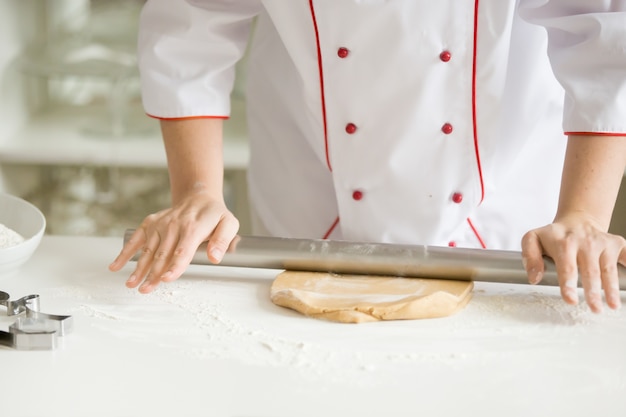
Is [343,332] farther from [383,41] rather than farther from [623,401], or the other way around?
[383,41]

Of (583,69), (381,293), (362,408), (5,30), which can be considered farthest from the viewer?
(5,30)

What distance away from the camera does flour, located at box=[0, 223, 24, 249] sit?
1118 millimetres

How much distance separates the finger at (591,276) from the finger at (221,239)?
0.45 metres

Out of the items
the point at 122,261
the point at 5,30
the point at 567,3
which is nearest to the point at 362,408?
the point at 122,261

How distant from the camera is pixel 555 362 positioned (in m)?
0.90

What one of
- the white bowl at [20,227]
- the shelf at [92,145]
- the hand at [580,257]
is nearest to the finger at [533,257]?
the hand at [580,257]

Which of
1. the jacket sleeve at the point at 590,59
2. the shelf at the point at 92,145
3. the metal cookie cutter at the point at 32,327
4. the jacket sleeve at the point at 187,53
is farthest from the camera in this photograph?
the shelf at the point at 92,145

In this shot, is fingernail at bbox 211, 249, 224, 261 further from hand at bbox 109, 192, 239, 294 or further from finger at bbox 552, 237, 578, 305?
finger at bbox 552, 237, 578, 305

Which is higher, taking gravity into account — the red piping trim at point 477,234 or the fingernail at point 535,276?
the fingernail at point 535,276

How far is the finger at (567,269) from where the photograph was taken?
3.22 ft

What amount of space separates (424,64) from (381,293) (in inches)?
13.3

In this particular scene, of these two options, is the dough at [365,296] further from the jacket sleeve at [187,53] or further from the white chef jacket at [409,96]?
the jacket sleeve at [187,53]

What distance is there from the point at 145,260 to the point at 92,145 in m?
1.25

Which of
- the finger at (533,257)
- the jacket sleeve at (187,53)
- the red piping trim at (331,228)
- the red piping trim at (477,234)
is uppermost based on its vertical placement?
the jacket sleeve at (187,53)
